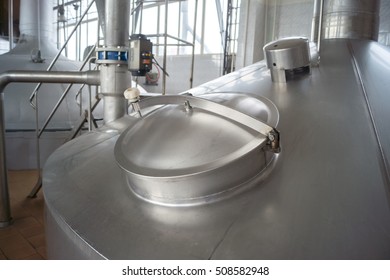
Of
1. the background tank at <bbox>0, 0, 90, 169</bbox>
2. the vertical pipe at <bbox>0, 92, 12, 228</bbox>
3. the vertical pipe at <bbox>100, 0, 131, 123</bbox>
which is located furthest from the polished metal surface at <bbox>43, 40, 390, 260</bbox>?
the background tank at <bbox>0, 0, 90, 169</bbox>

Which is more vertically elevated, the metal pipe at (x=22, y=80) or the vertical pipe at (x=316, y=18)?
the vertical pipe at (x=316, y=18)

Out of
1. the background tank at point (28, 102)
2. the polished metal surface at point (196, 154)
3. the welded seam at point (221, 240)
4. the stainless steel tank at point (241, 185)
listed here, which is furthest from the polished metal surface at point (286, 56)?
the background tank at point (28, 102)

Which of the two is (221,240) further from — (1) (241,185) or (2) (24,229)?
(2) (24,229)

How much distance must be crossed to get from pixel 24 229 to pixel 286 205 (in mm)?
2388

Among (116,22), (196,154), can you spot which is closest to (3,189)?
(116,22)

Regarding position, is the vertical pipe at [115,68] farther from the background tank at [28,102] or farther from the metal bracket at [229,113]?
the background tank at [28,102]

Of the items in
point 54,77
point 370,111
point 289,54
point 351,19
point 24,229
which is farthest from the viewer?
point 24,229

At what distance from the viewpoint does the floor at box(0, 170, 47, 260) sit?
2.17 metres

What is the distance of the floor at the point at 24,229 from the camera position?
217 centimetres

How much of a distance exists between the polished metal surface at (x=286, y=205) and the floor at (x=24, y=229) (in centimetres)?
125

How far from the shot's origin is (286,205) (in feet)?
2.60

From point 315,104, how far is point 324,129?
0.52 ft

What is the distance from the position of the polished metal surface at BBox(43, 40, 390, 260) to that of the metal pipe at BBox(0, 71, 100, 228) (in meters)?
1.25

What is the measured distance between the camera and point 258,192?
0.84 meters
